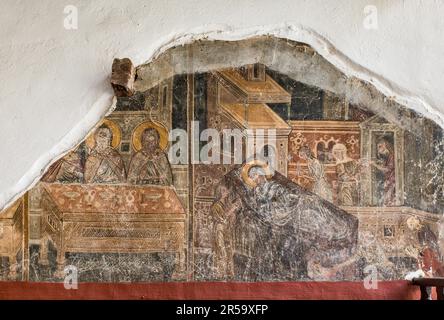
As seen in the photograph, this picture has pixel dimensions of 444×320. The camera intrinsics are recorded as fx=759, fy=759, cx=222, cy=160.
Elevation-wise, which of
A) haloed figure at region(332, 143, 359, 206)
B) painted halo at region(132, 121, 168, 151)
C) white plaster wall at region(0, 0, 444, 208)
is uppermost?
white plaster wall at region(0, 0, 444, 208)

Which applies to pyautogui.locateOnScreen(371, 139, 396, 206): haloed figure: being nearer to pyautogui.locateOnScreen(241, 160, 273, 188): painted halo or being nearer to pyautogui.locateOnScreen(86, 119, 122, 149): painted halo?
pyautogui.locateOnScreen(241, 160, 273, 188): painted halo

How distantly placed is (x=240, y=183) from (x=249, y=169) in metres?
0.10

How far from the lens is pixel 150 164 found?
14.8 ft

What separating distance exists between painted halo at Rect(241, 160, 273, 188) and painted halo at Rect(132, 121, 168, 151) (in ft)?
1.63

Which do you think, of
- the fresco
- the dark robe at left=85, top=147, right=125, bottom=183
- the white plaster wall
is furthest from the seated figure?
the white plaster wall

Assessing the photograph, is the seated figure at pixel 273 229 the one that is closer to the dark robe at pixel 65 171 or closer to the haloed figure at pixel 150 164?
the haloed figure at pixel 150 164

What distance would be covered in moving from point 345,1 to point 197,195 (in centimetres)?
148

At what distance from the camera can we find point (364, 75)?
15.0 feet

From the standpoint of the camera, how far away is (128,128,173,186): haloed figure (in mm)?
4500

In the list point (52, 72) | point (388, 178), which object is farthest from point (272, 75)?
point (52, 72)

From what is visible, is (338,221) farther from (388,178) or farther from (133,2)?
(133,2)

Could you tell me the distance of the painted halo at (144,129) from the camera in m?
4.53

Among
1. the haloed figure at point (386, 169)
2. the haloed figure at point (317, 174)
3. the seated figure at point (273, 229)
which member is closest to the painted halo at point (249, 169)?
the seated figure at point (273, 229)

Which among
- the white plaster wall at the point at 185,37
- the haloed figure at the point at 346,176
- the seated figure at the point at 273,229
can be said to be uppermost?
the white plaster wall at the point at 185,37
